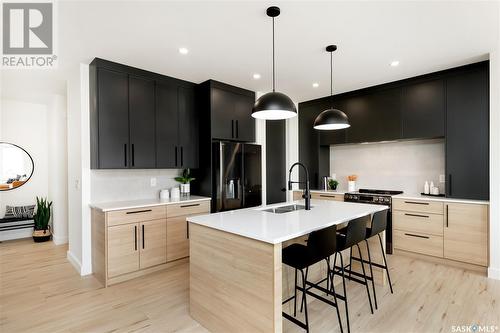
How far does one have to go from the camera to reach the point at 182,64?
3.36m

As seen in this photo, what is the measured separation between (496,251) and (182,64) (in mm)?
4411

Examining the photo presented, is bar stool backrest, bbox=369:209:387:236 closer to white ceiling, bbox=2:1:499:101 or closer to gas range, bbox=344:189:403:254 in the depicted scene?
gas range, bbox=344:189:403:254

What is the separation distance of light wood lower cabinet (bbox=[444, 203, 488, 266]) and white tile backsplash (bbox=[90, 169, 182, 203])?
3937 mm

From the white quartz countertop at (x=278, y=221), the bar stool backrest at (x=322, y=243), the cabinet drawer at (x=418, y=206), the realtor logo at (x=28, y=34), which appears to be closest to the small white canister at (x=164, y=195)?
the white quartz countertop at (x=278, y=221)

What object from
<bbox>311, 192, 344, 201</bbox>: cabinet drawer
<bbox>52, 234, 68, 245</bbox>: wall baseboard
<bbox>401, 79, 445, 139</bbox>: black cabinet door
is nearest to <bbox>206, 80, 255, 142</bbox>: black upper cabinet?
<bbox>311, 192, 344, 201</bbox>: cabinet drawer

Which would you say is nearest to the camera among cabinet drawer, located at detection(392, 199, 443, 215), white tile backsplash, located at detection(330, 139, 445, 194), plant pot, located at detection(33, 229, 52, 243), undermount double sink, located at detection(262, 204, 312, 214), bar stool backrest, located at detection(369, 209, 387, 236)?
bar stool backrest, located at detection(369, 209, 387, 236)

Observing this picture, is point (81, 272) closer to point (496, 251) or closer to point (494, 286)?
point (494, 286)

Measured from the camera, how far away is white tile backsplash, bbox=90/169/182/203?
3445 millimetres

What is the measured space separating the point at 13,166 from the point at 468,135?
24.2ft

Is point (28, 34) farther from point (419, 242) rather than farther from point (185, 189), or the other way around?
point (419, 242)

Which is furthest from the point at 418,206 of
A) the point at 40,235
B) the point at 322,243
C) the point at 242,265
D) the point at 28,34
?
the point at 40,235

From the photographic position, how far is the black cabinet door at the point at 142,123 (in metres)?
3.47

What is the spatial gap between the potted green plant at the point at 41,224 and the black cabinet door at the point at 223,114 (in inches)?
138

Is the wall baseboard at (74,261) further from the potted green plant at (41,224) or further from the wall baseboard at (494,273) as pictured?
the wall baseboard at (494,273)
